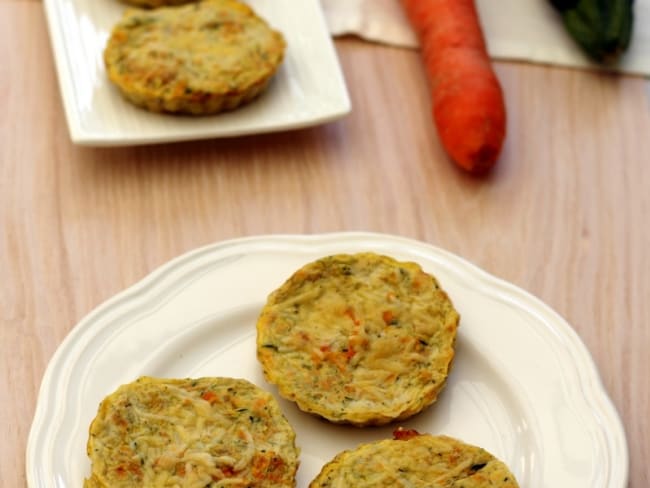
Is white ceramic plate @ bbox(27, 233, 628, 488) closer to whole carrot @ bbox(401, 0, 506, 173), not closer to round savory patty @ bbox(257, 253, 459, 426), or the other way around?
round savory patty @ bbox(257, 253, 459, 426)

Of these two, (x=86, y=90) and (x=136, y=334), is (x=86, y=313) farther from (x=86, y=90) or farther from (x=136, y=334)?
(x=86, y=90)

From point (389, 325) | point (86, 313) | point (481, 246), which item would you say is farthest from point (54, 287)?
point (481, 246)

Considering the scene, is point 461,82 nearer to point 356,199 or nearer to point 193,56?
point 356,199

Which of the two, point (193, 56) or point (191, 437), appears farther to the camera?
point (193, 56)

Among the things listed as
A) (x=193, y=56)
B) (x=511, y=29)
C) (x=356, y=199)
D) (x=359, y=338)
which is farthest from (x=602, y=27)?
(x=359, y=338)

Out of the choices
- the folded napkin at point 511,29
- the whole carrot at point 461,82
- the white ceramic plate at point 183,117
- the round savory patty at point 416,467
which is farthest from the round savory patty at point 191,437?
the folded napkin at point 511,29

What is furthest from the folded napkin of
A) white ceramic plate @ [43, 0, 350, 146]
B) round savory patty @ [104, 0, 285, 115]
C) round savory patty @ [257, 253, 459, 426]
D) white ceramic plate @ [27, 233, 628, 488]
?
round savory patty @ [257, 253, 459, 426]

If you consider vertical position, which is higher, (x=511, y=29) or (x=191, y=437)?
(x=191, y=437)
